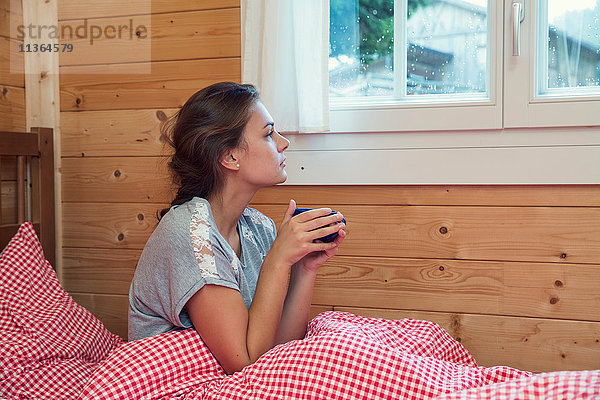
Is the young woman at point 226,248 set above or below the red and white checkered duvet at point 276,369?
above

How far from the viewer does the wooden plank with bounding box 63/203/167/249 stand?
199cm

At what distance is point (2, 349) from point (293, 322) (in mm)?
648

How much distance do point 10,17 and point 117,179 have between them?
0.62 meters

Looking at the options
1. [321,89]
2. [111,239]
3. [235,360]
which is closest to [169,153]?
[111,239]

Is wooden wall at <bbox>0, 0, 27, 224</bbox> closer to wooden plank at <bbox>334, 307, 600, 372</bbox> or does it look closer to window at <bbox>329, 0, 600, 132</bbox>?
window at <bbox>329, 0, 600, 132</bbox>

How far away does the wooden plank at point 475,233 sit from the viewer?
1632mm

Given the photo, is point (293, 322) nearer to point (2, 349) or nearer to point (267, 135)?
point (267, 135)

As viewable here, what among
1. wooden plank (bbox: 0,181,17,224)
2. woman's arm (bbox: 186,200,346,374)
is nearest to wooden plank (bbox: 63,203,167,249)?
wooden plank (bbox: 0,181,17,224)

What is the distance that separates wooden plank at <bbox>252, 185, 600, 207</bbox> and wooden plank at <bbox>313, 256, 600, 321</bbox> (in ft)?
0.52

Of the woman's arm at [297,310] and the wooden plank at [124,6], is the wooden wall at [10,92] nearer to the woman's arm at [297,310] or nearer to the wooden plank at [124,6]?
the wooden plank at [124,6]

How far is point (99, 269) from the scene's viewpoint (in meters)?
2.06

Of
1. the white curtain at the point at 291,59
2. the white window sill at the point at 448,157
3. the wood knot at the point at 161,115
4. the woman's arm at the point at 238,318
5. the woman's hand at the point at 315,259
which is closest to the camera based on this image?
the woman's arm at the point at 238,318

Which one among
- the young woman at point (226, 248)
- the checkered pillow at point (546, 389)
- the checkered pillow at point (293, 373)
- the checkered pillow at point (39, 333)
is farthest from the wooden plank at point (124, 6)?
the checkered pillow at point (546, 389)

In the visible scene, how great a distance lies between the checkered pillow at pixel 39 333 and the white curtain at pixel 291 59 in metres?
0.73
